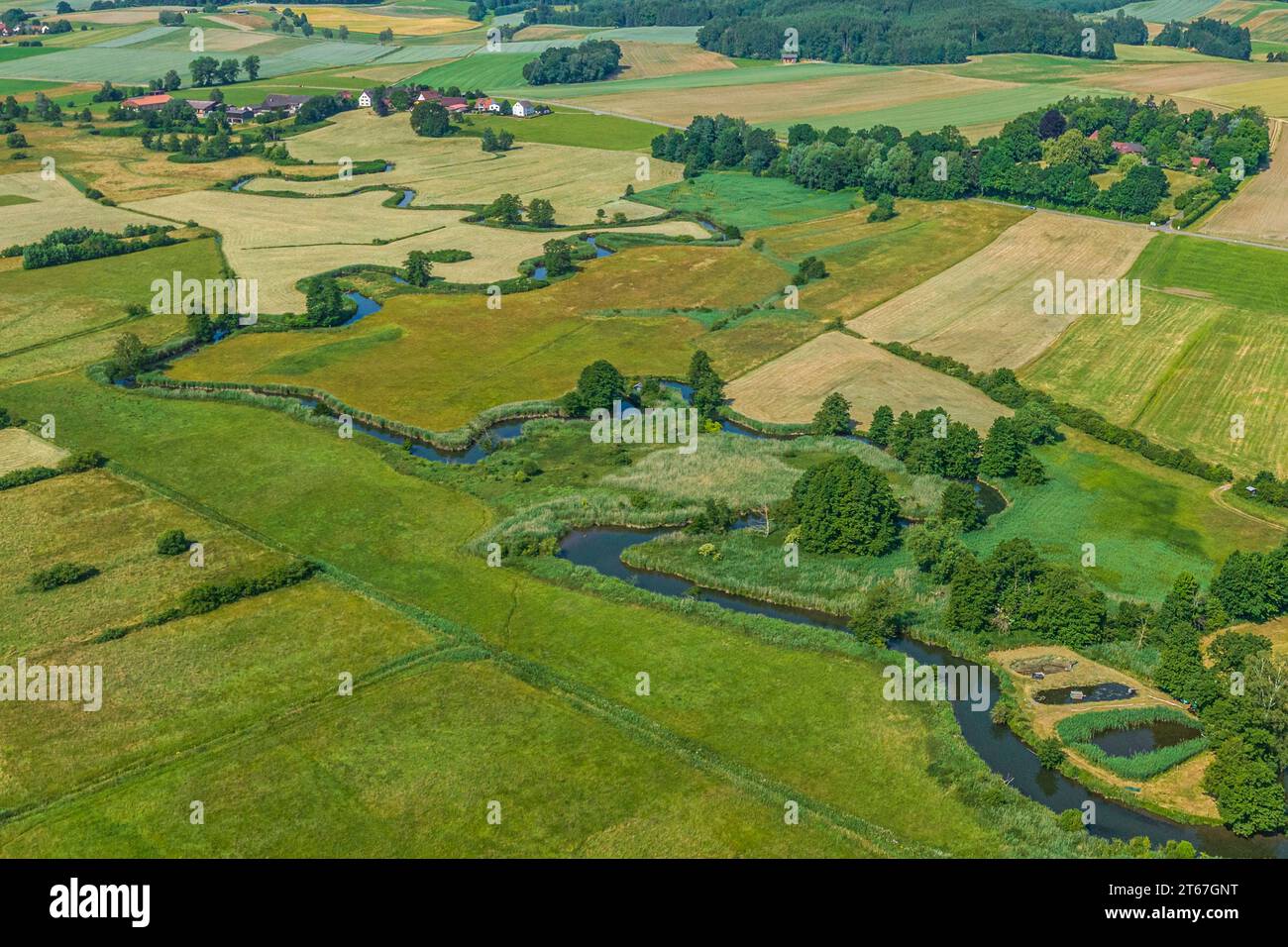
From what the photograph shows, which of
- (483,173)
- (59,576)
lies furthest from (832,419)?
(483,173)

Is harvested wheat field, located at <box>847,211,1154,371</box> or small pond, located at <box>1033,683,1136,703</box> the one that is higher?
harvested wheat field, located at <box>847,211,1154,371</box>

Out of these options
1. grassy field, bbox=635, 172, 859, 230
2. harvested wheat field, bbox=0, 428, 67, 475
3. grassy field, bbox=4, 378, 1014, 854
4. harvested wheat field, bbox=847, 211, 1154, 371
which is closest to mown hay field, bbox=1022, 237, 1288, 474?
harvested wheat field, bbox=847, 211, 1154, 371

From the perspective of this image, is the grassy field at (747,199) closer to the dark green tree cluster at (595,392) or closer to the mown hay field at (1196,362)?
the mown hay field at (1196,362)

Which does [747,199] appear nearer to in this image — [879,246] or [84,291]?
[879,246]

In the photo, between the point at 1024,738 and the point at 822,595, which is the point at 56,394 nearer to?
the point at 822,595

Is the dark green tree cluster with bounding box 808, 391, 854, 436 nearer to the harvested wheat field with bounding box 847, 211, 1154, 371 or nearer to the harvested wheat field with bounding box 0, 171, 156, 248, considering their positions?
the harvested wheat field with bounding box 847, 211, 1154, 371

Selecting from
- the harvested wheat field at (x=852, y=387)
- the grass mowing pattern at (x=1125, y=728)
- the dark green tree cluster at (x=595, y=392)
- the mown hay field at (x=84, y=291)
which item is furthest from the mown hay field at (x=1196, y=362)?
the mown hay field at (x=84, y=291)
